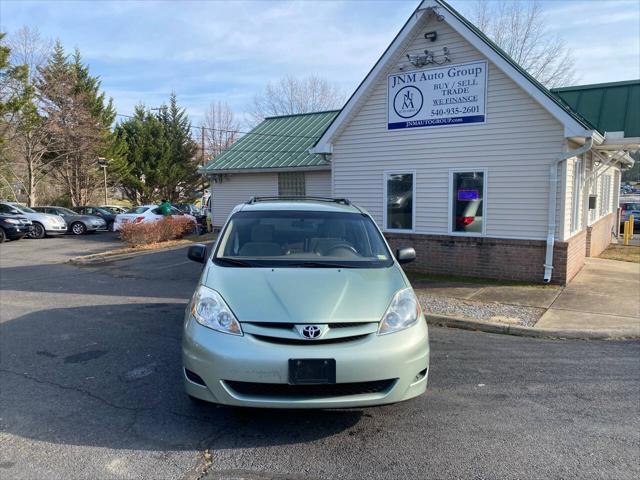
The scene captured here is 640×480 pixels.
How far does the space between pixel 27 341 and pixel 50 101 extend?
28615 mm

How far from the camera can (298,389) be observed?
312cm

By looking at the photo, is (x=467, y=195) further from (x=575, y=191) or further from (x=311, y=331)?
(x=311, y=331)

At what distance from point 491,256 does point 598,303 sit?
2.41 meters

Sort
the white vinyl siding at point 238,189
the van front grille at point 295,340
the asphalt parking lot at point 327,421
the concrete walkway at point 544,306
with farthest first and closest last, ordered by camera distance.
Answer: the white vinyl siding at point 238,189
the concrete walkway at point 544,306
the van front grille at point 295,340
the asphalt parking lot at point 327,421

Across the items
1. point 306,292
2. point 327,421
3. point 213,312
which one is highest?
point 306,292

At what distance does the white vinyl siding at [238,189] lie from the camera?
1808 centimetres

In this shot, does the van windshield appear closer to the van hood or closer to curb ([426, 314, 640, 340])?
the van hood

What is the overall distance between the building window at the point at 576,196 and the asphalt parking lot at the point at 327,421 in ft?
16.2

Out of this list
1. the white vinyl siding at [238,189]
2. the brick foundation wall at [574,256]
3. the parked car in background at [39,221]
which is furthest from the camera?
the parked car in background at [39,221]

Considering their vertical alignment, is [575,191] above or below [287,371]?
above

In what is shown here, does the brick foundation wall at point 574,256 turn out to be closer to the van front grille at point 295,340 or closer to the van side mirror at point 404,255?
the van side mirror at point 404,255

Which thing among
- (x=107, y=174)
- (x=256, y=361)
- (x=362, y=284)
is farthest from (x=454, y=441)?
(x=107, y=174)

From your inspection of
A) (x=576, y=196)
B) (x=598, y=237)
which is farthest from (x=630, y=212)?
(x=576, y=196)

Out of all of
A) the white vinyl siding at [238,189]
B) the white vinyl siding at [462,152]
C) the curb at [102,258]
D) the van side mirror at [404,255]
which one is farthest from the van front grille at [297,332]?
the white vinyl siding at [238,189]
